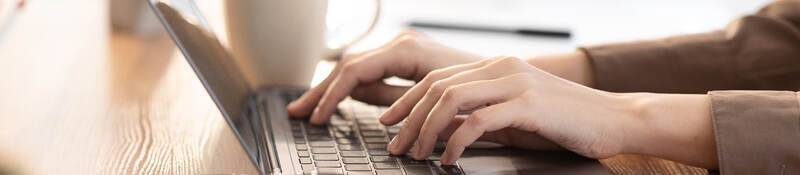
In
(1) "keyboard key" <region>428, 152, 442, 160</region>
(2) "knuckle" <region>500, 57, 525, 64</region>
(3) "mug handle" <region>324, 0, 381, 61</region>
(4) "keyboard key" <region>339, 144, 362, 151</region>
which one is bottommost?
(1) "keyboard key" <region>428, 152, 442, 160</region>

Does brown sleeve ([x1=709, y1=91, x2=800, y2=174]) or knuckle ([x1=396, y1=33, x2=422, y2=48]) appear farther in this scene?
knuckle ([x1=396, y1=33, x2=422, y2=48])

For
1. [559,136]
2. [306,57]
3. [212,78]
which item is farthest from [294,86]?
[559,136]

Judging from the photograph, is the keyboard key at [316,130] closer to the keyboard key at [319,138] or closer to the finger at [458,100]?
the keyboard key at [319,138]

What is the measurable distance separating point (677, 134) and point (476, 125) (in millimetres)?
166

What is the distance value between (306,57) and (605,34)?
56 centimetres

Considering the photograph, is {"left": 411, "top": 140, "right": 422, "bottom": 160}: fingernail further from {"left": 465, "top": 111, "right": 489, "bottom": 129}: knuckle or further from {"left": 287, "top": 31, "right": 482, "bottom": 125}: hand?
{"left": 287, "top": 31, "right": 482, "bottom": 125}: hand

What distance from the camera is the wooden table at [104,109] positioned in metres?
0.63

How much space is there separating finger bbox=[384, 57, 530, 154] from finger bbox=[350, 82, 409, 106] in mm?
126

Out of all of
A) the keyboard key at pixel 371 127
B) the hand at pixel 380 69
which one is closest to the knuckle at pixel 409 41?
the hand at pixel 380 69

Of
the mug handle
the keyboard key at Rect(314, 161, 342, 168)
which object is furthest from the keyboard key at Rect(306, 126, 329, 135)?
the mug handle

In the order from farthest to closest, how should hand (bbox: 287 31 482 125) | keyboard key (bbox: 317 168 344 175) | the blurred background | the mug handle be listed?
the blurred background → the mug handle → hand (bbox: 287 31 482 125) → keyboard key (bbox: 317 168 344 175)

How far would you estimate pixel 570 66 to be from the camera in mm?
854

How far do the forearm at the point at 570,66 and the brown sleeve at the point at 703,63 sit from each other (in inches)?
0.5

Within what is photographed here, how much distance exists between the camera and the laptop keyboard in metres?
0.58
